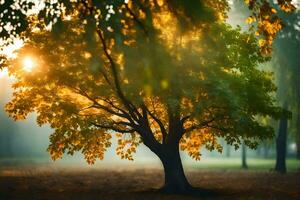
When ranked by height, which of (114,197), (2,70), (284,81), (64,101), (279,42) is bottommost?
(114,197)

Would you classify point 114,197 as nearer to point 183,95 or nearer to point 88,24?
point 183,95

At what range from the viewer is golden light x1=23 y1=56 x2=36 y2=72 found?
19.0m

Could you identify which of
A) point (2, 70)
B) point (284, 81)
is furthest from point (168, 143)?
point (284, 81)

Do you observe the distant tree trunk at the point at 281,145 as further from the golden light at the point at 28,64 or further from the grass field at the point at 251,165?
the golden light at the point at 28,64

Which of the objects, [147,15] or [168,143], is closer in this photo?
[147,15]

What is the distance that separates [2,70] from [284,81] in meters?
22.9

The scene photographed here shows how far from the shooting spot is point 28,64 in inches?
760

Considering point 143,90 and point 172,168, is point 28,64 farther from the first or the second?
point 172,168

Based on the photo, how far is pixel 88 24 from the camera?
330 inches

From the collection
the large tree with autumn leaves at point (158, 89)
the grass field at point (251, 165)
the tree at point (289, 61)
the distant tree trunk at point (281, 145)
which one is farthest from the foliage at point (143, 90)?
the grass field at point (251, 165)

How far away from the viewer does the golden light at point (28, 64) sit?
19002 mm

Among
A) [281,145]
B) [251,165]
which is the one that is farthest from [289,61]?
[251,165]

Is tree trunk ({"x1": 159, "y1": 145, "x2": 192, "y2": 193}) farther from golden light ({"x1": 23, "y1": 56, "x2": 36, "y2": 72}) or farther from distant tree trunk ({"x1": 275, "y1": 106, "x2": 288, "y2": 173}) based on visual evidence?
distant tree trunk ({"x1": 275, "y1": 106, "x2": 288, "y2": 173})

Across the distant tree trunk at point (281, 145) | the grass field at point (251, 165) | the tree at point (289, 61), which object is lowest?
the grass field at point (251, 165)
